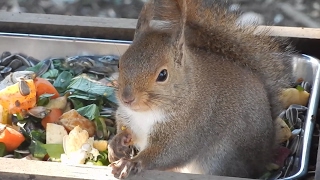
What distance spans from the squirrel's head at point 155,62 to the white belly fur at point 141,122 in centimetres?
5

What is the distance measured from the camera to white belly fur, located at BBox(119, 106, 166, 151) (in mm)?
2039

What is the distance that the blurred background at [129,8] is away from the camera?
4137 millimetres

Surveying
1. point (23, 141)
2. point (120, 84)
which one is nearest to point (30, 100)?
point (23, 141)

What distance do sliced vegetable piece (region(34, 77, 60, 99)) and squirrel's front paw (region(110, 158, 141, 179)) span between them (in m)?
0.71

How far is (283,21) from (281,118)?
5.43 feet

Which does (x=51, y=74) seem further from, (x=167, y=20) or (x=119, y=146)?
(x=167, y=20)

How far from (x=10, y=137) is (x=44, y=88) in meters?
0.34

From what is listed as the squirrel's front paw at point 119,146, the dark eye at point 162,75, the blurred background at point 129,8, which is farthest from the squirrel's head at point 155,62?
the blurred background at point 129,8

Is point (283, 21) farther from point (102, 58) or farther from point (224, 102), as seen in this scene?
point (224, 102)

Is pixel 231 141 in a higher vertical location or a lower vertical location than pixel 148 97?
lower

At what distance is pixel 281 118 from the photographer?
2.50m

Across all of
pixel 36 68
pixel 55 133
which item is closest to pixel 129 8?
pixel 36 68

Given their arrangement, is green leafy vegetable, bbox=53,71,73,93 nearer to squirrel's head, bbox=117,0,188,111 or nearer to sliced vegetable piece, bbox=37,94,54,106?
sliced vegetable piece, bbox=37,94,54,106

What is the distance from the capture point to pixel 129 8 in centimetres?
430
